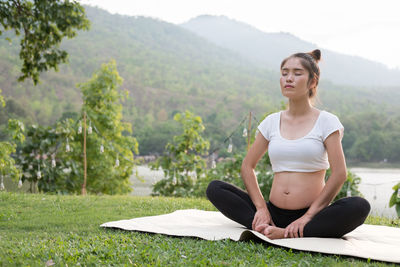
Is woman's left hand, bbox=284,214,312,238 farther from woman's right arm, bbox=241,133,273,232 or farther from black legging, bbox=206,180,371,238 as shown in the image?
woman's right arm, bbox=241,133,273,232

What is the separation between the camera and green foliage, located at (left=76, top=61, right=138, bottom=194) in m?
7.24

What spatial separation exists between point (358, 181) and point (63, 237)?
4.12 m

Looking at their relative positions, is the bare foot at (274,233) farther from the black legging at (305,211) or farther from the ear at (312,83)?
the ear at (312,83)

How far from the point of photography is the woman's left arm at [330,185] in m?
2.28

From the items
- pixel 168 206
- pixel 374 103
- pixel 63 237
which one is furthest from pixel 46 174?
pixel 374 103

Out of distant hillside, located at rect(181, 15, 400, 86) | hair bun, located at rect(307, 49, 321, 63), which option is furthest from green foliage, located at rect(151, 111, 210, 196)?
distant hillside, located at rect(181, 15, 400, 86)

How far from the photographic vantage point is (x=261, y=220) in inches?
96.3

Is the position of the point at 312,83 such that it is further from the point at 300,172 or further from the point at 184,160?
the point at 184,160

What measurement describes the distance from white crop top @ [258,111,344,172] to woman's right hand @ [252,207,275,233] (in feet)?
0.90

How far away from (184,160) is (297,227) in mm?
3964

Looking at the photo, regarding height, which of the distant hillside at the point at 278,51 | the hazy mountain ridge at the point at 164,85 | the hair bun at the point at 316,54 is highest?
the distant hillside at the point at 278,51

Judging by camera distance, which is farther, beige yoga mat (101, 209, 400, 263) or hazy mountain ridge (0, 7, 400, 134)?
hazy mountain ridge (0, 7, 400, 134)

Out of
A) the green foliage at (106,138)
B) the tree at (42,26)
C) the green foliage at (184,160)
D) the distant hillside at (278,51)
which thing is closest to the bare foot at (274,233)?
the tree at (42,26)

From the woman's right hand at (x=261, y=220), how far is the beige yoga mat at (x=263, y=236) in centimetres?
10
